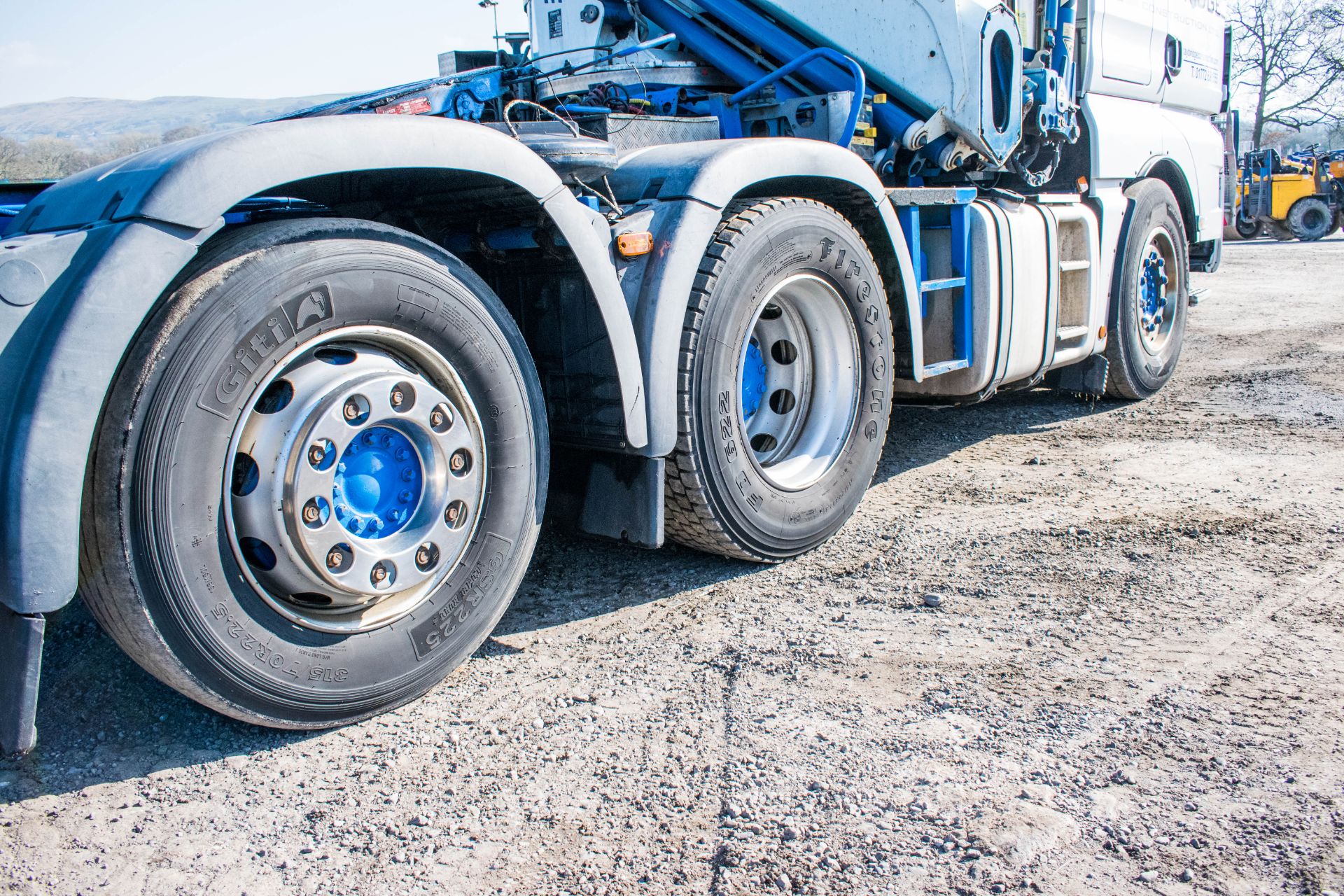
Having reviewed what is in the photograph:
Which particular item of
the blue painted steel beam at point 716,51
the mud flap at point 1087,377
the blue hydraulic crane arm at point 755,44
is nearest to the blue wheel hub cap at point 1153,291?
the mud flap at point 1087,377

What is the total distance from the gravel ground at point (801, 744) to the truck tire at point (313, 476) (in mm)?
255

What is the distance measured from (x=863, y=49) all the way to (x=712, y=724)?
349 cm

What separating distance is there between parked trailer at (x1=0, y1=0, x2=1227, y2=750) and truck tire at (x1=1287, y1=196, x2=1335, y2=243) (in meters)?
22.4

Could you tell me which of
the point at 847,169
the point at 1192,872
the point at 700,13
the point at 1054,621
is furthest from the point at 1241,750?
the point at 700,13

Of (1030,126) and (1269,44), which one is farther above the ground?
(1269,44)

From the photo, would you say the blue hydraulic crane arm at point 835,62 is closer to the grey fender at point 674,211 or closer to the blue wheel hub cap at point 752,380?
the grey fender at point 674,211

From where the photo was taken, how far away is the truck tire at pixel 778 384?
3.59 metres

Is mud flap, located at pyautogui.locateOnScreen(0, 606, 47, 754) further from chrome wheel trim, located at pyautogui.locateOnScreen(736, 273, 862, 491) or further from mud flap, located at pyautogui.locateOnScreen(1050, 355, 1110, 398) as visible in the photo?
mud flap, located at pyautogui.locateOnScreen(1050, 355, 1110, 398)

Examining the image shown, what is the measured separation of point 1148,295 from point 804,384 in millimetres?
3871

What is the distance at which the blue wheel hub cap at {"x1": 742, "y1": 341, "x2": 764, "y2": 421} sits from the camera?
4148 mm

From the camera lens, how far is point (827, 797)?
7.85 feet

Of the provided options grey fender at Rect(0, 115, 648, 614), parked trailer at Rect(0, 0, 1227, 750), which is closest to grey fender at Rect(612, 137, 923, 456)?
parked trailer at Rect(0, 0, 1227, 750)

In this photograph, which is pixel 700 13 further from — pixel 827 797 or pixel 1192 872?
pixel 1192 872

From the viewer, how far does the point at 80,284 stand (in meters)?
2.13
